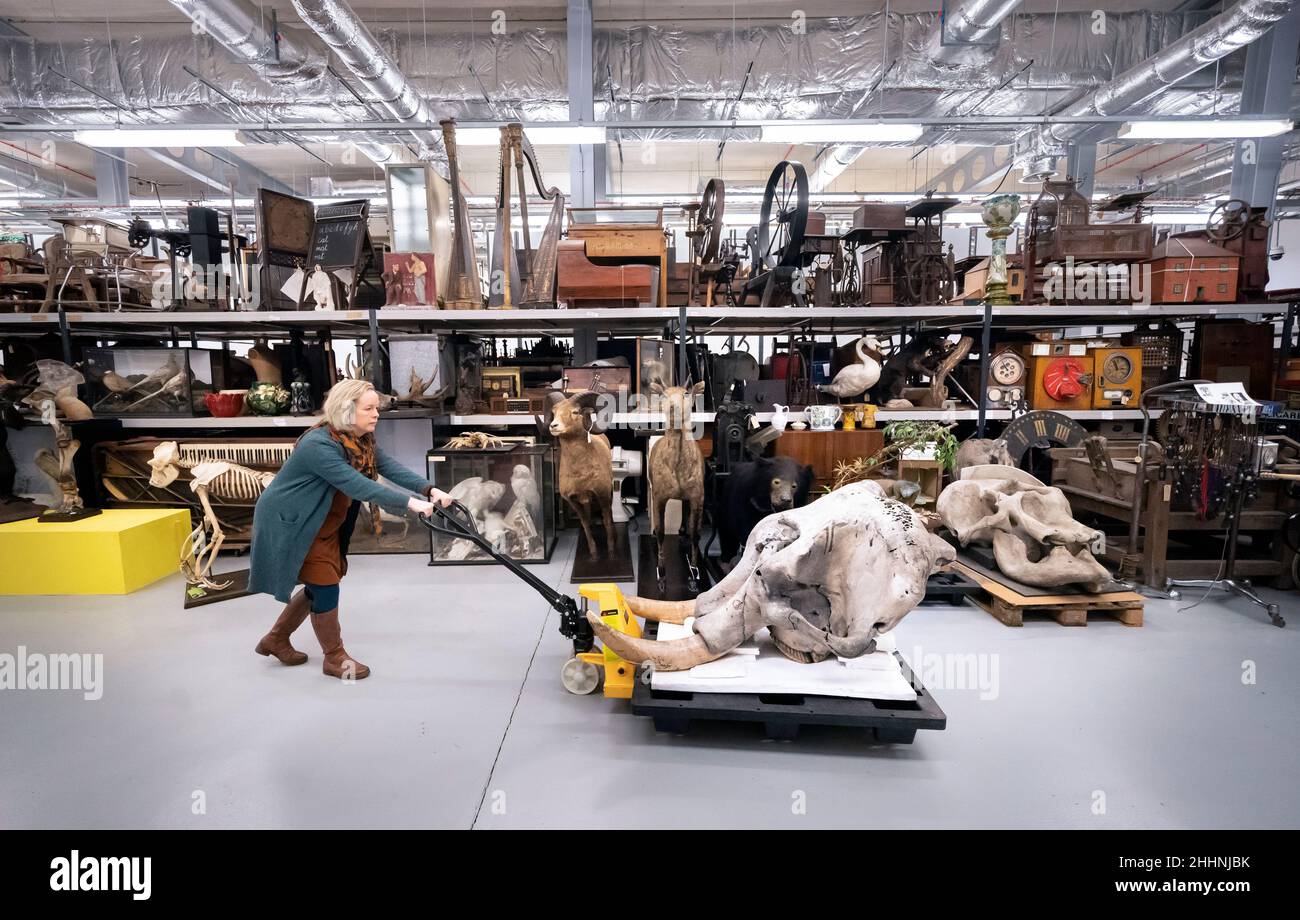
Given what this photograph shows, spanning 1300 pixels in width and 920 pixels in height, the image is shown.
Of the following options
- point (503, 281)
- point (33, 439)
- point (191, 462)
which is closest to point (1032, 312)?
point (503, 281)

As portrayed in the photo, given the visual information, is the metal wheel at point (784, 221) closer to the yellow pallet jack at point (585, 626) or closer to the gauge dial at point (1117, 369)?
the gauge dial at point (1117, 369)

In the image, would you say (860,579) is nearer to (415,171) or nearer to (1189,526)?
(1189,526)

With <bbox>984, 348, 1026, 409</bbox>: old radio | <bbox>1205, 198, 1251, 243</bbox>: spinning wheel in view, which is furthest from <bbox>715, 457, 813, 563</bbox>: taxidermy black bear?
<bbox>1205, 198, 1251, 243</bbox>: spinning wheel

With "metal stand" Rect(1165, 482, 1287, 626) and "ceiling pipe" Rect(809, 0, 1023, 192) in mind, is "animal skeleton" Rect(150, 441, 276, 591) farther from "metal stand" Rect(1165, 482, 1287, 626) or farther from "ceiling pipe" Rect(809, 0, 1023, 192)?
"ceiling pipe" Rect(809, 0, 1023, 192)

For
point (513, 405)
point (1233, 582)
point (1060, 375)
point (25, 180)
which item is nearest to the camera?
point (1233, 582)

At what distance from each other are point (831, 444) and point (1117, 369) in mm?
2723

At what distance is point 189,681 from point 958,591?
4428 millimetres

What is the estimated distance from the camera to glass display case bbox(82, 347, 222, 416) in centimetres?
540

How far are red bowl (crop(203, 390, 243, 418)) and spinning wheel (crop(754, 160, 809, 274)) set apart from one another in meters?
4.80

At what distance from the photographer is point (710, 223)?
5262 mm

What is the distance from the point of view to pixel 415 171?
589 cm

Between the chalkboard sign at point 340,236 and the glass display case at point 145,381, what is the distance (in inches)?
53.8

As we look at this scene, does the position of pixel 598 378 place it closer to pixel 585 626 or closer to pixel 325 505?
pixel 325 505

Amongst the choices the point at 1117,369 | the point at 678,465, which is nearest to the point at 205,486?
the point at 678,465
